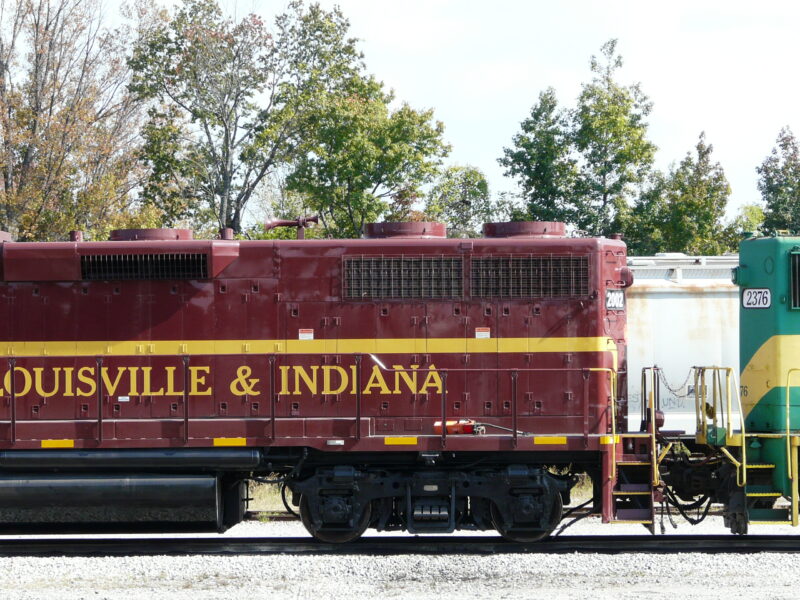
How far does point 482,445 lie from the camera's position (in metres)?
11.4

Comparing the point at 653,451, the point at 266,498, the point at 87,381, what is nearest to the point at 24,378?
the point at 87,381

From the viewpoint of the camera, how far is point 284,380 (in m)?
11.6

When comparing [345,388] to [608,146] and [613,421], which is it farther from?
[608,146]

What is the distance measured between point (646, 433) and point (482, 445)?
6.41ft

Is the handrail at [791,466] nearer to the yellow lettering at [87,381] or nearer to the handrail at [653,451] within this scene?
the handrail at [653,451]

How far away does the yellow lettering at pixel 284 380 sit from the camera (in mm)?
11617

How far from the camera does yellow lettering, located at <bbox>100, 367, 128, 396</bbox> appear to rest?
38.0 feet

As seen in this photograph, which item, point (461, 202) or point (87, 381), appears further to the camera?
point (461, 202)

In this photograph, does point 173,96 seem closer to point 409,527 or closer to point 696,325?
point 696,325

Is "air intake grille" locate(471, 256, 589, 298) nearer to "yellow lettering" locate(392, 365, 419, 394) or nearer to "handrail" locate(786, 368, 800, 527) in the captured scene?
"yellow lettering" locate(392, 365, 419, 394)

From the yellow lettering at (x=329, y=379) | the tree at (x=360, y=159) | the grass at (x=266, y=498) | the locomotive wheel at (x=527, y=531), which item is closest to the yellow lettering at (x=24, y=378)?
the yellow lettering at (x=329, y=379)

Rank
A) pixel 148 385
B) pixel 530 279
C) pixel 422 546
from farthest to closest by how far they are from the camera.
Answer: pixel 530 279 → pixel 148 385 → pixel 422 546

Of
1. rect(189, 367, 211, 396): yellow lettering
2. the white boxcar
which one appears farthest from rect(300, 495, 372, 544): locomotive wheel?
the white boxcar

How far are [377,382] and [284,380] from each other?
1.06 meters
